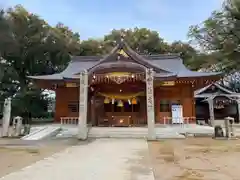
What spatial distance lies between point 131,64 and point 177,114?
19.5 feet

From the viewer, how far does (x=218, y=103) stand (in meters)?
28.2

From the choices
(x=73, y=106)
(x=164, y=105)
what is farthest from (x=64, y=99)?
(x=164, y=105)

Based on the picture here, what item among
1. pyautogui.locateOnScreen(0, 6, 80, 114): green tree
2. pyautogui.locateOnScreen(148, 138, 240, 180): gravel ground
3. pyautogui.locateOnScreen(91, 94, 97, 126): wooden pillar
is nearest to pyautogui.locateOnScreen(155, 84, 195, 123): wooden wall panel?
pyautogui.locateOnScreen(91, 94, 97, 126): wooden pillar

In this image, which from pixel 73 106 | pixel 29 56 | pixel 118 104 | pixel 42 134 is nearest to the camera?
pixel 42 134

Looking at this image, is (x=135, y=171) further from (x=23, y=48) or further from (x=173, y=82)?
(x=23, y=48)

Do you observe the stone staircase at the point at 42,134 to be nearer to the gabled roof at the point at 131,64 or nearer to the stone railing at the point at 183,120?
the gabled roof at the point at 131,64

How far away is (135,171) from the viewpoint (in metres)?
5.61

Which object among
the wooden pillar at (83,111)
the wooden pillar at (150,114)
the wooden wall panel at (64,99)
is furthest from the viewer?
the wooden wall panel at (64,99)

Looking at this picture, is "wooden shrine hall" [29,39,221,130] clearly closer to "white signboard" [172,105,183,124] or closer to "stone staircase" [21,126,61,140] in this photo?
"white signboard" [172,105,183,124]

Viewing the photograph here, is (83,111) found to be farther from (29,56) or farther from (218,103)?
(218,103)

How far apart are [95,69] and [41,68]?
15308mm

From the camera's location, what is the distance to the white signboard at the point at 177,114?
18.3 m

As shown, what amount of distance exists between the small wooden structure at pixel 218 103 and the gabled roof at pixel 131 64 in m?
6.31

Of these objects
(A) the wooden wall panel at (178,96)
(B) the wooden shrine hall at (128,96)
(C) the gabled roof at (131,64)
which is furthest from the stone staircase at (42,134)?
(A) the wooden wall panel at (178,96)
